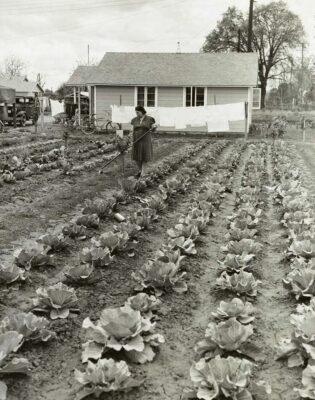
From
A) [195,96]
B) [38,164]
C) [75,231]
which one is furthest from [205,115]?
[75,231]

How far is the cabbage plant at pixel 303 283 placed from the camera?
15.9 ft

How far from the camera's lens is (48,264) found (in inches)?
232

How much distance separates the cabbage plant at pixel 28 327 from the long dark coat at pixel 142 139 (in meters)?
7.73

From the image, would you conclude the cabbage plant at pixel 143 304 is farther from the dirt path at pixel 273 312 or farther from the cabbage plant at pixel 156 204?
the cabbage plant at pixel 156 204

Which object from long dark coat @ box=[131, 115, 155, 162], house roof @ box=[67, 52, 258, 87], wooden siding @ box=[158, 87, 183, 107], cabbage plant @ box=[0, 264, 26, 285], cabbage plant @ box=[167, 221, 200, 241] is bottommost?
cabbage plant @ box=[0, 264, 26, 285]

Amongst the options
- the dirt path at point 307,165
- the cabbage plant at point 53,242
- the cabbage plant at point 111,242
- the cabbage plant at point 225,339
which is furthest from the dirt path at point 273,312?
the dirt path at point 307,165

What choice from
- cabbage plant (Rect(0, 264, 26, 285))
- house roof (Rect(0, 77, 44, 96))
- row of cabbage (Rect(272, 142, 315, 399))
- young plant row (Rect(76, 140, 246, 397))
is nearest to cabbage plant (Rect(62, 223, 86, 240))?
young plant row (Rect(76, 140, 246, 397))

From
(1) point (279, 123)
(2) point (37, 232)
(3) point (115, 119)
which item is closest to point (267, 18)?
(1) point (279, 123)

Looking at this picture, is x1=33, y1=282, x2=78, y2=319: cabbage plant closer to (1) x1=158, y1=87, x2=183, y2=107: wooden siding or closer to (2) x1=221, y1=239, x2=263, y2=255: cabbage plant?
(2) x1=221, y1=239, x2=263, y2=255: cabbage plant

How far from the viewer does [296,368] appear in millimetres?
3764

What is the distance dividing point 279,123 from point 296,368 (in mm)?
26641

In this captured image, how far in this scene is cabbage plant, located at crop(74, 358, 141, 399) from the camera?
3.27 metres

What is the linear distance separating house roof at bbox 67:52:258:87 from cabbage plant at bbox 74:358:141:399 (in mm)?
25878

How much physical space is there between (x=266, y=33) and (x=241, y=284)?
62.6 meters
